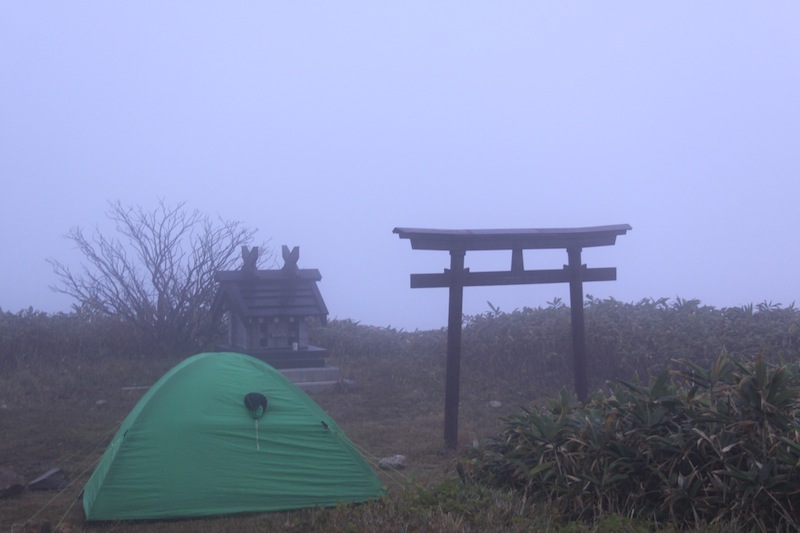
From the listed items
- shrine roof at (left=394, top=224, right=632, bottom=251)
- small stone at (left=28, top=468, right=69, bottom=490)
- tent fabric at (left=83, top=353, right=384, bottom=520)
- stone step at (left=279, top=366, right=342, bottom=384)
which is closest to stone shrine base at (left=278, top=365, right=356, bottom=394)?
stone step at (left=279, top=366, right=342, bottom=384)

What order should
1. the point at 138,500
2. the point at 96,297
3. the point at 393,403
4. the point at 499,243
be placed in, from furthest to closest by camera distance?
the point at 96,297 → the point at 393,403 → the point at 499,243 → the point at 138,500

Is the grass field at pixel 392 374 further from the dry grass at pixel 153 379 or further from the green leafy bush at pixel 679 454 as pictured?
the green leafy bush at pixel 679 454

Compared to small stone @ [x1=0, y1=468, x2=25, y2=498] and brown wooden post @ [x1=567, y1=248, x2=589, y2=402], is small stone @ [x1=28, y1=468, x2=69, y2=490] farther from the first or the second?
brown wooden post @ [x1=567, y1=248, x2=589, y2=402]

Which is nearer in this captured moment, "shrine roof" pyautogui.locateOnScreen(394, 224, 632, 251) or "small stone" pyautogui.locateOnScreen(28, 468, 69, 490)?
"small stone" pyautogui.locateOnScreen(28, 468, 69, 490)

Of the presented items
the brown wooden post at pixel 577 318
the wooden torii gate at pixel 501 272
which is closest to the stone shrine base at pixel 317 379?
the wooden torii gate at pixel 501 272

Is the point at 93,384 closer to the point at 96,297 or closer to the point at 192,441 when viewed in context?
the point at 96,297

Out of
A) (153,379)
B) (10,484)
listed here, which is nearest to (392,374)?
(153,379)

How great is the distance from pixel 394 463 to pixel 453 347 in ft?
5.43

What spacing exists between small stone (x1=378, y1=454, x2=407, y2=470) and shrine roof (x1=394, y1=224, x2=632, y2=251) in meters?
2.24

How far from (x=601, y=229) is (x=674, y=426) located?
Result: 5.06m

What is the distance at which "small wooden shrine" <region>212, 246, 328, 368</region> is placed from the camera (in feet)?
40.5

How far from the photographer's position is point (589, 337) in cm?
1266

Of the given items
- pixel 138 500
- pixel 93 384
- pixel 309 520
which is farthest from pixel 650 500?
pixel 93 384

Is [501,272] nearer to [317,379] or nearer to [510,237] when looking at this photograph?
[510,237]
